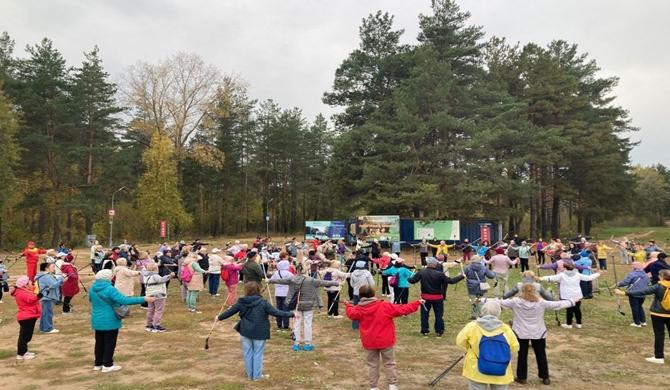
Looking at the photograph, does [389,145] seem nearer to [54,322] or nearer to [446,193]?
[446,193]

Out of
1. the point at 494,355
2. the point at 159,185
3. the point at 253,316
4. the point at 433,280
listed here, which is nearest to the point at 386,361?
the point at 494,355

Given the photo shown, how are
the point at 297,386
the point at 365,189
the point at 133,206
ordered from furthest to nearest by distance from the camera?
the point at 133,206 → the point at 365,189 → the point at 297,386

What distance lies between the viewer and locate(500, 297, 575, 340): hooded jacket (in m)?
7.29

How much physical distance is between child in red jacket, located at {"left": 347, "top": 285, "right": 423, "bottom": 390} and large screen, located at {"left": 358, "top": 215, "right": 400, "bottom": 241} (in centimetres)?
2822

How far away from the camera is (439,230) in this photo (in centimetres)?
3528

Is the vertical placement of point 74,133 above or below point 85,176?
above

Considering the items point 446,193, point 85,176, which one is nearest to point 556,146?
point 446,193

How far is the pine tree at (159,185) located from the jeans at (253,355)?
148 ft

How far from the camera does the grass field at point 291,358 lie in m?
7.81

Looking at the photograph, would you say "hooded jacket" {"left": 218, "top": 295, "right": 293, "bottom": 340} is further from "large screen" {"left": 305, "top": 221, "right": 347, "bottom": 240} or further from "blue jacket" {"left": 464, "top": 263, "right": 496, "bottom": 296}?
"large screen" {"left": 305, "top": 221, "right": 347, "bottom": 240}

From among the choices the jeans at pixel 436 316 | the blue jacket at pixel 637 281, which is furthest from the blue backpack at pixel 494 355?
the blue jacket at pixel 637 281

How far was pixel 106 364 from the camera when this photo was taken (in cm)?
841

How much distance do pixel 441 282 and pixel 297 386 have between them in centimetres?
417

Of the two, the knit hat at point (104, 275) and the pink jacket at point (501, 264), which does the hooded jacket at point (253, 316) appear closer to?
the knit hat at point (104, 275)
